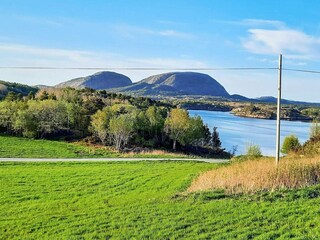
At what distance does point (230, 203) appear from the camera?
12.0 meters

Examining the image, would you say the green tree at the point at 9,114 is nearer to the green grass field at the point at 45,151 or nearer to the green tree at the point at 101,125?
the green grass field at the point at 45,151

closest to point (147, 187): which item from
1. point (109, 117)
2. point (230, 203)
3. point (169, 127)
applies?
point (230, 203)

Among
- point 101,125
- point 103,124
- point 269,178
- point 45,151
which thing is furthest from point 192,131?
point 269,178

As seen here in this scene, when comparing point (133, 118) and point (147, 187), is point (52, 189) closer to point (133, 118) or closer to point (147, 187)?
point (147, 187)

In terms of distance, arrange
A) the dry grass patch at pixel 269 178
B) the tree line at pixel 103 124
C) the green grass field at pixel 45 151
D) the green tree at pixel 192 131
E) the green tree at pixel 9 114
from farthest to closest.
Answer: the green tree at pixel 192 131 < the green tree at pixel 9 114 < the tree line at pixel 103 124 < the green grass field at pixel 45 151 < the dry grass patch at pixel 269 178

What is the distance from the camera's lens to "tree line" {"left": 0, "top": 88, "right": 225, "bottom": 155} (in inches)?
2226

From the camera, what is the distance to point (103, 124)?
5697cm

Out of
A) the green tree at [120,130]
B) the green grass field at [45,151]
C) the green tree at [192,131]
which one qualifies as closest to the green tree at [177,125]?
the green tree at [192,131]

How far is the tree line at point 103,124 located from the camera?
185ft

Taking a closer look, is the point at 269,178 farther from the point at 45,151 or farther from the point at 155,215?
the point at 45,151

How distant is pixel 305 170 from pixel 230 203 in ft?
12.5

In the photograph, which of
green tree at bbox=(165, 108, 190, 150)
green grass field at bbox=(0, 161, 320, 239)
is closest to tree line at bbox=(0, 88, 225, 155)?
green tree at bbox=(165, 108, 190, 150)

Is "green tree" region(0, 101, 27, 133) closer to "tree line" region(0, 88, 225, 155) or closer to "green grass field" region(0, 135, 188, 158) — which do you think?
"tree line" region(0, 88, 225, 155)

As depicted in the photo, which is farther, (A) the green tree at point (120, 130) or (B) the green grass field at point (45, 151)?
(A) the green tree at point (120, 130)
